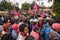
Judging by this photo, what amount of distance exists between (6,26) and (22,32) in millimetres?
3040

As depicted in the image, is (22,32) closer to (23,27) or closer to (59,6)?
(23,27)

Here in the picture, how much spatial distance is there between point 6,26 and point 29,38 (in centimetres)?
389

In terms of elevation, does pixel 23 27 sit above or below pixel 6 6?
above

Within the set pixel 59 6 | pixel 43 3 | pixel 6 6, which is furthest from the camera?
pixel 43 3

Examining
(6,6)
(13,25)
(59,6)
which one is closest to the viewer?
(13,25)

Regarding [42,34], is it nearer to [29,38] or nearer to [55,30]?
[55,30]

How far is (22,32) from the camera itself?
299 inches

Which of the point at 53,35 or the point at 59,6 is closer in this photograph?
the point at 53,35

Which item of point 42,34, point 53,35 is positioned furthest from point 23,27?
point 42,34

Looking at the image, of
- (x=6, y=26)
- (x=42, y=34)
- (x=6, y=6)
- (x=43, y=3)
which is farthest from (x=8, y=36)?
(x=43, y=3)

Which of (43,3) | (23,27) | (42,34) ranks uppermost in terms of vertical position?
(23,27)

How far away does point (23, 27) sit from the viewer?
7598 mm

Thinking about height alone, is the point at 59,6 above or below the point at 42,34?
below

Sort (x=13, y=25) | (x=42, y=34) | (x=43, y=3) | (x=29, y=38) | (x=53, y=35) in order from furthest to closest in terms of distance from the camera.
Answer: (x=43, y=3)
(x=13, y=25)
(x=42, y=34)
(x=53, y=35)
(x=29, y=38)
